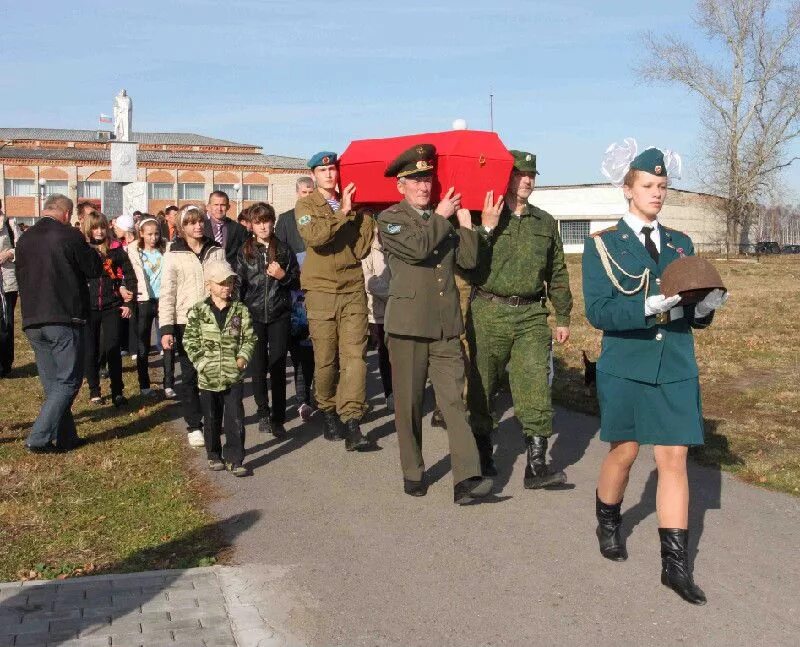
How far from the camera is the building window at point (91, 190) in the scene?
319 feet

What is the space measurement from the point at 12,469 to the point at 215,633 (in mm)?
4159

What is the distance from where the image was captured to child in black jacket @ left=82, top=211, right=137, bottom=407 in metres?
11.0

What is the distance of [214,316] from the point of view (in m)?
8.12

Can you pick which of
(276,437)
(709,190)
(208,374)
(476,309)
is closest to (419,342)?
(476,309)

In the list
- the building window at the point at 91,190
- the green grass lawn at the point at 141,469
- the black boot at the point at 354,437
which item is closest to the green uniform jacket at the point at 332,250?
the black boot at the point at 354,437

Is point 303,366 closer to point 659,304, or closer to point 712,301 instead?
point 659,304

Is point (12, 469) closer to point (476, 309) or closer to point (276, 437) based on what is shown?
point (276, 437)

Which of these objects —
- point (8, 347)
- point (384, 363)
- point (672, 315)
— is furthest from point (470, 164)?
point (8, 347)

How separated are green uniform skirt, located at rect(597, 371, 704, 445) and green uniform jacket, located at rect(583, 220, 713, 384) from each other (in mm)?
53

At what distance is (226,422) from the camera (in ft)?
26.4

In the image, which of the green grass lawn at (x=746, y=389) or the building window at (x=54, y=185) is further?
the building window at (x=54, y=185)

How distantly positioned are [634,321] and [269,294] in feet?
15.5

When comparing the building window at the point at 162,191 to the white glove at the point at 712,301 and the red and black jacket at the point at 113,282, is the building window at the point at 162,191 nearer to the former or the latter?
the red and black jacket at the point at 113,282

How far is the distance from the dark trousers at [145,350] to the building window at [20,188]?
89274mm
